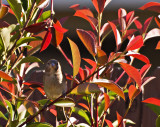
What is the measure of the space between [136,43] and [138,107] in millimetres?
1152

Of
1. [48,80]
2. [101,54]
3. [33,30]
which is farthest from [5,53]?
[48,80]

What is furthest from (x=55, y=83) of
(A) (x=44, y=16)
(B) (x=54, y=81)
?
(A) (x=44, y=16)

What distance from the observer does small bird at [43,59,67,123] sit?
1.08m

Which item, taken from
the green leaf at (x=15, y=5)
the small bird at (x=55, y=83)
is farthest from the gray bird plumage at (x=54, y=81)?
the green leaf at (x=15, y=5)

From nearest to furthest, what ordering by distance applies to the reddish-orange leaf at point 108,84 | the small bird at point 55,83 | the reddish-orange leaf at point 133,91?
the reddish-orange leaf at point 108,84, the reddish-orange leaf at point 133,91, the small bird at point 55,83

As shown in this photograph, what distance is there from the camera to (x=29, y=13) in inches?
30.6

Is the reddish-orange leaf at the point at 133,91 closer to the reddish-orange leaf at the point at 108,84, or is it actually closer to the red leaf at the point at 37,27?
the reddish-orange leaf at the point at 108,84

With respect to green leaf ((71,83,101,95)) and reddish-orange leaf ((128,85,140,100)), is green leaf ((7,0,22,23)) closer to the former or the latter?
green leaf ((71,83,101,95))

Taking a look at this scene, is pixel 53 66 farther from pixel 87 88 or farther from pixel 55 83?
pixel 87 88

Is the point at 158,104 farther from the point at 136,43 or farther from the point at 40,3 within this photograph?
the point at 40,3

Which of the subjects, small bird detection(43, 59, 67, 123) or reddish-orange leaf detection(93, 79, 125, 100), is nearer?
reddish-orange leaf detection(93, 79, 125, 100)

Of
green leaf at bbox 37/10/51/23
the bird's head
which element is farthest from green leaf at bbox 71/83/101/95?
the bird's head

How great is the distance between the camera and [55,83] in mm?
1144

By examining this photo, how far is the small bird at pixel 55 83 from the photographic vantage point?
3.55ft
